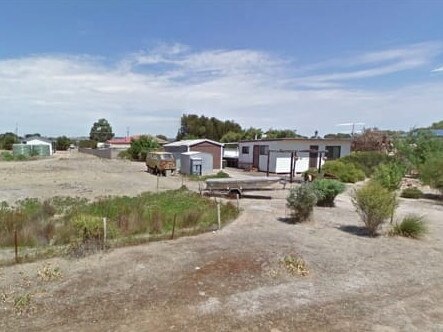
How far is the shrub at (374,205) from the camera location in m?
9.41

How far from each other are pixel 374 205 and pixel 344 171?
→ 627 inches

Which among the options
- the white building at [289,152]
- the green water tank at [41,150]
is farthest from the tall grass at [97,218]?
the green water tank at [41,150]

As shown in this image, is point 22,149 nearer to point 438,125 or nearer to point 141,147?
point 141,147

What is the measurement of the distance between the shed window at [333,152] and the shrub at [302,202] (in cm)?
2156

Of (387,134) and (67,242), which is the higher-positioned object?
(387,134)

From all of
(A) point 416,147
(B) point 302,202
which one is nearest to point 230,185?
(B) point 302,202

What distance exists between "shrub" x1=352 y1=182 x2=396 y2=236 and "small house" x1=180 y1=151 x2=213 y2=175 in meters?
18.5

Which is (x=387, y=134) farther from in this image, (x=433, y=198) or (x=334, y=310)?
(x=334, y=310)

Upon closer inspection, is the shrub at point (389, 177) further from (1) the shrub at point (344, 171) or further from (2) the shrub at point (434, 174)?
(1) the shrub at point (344, 171)

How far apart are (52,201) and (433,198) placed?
699 inches

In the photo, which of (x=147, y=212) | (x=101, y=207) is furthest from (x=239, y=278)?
(x=101, y=207)

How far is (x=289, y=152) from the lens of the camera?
91.9 ft

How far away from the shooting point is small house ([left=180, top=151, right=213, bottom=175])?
27453 millimetres

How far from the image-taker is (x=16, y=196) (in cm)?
1568
